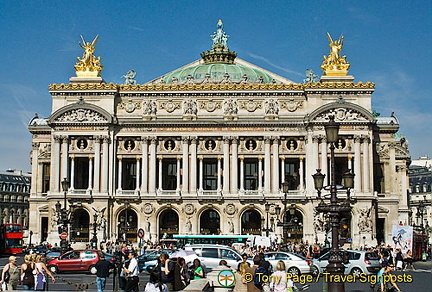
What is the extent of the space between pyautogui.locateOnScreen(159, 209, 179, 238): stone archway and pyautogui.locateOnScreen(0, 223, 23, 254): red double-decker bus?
1685cm

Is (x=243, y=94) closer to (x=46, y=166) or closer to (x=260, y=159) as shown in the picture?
(x=260, y=159)

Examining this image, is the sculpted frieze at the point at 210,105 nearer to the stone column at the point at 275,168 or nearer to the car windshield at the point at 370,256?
the stone column at the point at 275,168

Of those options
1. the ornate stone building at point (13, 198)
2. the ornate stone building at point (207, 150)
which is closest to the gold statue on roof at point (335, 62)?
the ornate stone building at point (207, 150)

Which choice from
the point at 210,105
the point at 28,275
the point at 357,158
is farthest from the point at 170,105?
the point at 28,275

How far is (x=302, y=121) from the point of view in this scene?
87.1 meters

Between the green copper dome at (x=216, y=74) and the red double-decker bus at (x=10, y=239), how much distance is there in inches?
1185

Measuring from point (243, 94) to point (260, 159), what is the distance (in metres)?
8.26

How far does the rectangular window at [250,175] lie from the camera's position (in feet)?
297

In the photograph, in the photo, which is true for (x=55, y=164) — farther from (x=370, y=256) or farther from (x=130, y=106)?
(x=370, y=256)

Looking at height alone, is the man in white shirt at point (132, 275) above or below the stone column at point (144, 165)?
below

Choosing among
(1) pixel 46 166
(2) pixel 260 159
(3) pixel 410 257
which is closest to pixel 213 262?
(3) pixel 410 257

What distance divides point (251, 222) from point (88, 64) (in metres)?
28.5

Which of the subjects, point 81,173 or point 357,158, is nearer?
point 357,158

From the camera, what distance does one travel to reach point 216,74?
10406cm
